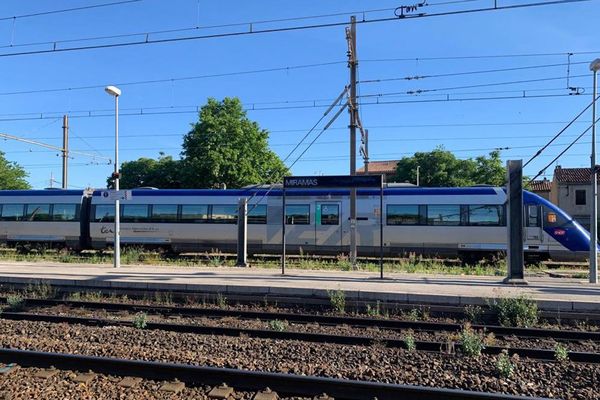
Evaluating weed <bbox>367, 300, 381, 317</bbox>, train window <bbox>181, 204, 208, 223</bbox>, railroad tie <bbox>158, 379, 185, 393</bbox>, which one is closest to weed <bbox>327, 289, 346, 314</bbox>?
weed <bbox>367, 300, 381, 317</bbox>

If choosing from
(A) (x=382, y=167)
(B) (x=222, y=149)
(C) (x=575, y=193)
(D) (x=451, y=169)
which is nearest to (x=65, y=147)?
(B) (x=222, y=149)

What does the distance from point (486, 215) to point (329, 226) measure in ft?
19.6

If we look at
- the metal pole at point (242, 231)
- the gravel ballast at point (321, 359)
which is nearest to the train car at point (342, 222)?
the metal pole at point (242, 231)

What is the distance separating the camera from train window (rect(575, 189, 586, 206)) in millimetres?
53072

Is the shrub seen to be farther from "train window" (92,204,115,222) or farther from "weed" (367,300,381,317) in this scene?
"train window" (92,204,115,222)

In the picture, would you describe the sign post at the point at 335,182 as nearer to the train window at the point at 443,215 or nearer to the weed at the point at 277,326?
the weed at the point at 277,326

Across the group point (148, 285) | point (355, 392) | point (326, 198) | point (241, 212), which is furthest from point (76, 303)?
point (326, 198)

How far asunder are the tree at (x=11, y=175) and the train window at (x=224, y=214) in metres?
37.5

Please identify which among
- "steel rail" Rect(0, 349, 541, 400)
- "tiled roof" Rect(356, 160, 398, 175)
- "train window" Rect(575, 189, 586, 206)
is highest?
"tiled roof" Rect(356, 160, 398, 175)

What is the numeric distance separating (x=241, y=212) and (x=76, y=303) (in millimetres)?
6582

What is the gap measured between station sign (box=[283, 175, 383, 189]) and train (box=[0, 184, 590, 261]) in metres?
3.72

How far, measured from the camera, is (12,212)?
23766mm

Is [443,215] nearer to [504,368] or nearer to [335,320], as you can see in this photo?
[335,320]

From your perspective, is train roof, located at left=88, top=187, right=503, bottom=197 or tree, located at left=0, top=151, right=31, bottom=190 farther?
tree, located at left=0, top=151, right=31, bottom=190
